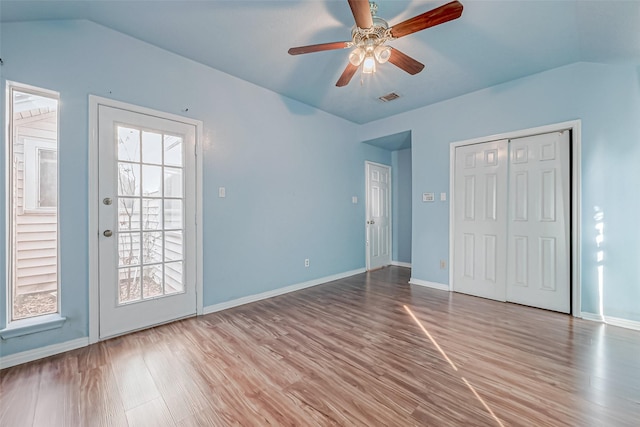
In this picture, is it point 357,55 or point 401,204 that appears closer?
point 357,55

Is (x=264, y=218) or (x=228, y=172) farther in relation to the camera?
(x=264, y=218)

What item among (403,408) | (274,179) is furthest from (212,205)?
(403,408)

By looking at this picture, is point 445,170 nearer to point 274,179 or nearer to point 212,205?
point 274,179

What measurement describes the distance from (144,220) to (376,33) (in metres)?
2.65

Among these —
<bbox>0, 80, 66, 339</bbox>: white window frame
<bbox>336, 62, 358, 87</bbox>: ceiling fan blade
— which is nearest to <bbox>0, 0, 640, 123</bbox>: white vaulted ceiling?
<bbox>336, 62, 358, 87</bbox>: ceiling fan blade

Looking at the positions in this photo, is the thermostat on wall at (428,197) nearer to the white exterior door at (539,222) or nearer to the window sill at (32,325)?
the white exterior door at (539,222)

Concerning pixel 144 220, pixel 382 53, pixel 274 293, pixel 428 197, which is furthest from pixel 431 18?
pixel 274 293

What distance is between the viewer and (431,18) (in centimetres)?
175

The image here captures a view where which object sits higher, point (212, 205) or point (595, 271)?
point (212, 205)

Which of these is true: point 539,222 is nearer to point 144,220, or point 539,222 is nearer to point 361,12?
point 361,12

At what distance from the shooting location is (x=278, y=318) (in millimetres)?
2801

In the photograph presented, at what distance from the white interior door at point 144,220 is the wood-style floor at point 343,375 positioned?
244 millimetres

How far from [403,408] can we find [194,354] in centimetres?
160

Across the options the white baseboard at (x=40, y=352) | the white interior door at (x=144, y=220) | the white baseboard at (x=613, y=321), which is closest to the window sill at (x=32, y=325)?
the white baseboard at (x=40, y=352)
